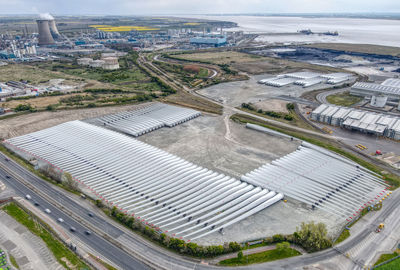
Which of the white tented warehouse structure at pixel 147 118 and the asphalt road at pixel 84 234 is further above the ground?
the white tented warehouse structure at pixel 147 118

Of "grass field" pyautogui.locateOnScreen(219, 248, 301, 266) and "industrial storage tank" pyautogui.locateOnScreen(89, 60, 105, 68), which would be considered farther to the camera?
"industrial storage tank" pyautogui.locateOnScreen(89, 60, 105, 68)

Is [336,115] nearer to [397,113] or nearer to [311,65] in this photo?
[397,113]

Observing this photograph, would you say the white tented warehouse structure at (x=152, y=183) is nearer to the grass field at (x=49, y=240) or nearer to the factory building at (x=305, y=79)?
the grass field at (x=49, y=240)

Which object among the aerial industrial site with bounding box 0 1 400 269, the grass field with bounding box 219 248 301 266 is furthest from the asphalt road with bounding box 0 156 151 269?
the grass field with bounding box 219 248 301 266

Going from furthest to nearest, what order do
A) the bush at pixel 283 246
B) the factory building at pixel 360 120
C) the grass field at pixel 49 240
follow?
1. the factory building at pixel 360 120
2. the bush at pixel 283 246
3. the grass field at pixel 49 240

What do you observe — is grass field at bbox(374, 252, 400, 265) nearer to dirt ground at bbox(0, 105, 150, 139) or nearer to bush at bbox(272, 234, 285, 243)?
bush at bbox(272, 234, 285, 243)

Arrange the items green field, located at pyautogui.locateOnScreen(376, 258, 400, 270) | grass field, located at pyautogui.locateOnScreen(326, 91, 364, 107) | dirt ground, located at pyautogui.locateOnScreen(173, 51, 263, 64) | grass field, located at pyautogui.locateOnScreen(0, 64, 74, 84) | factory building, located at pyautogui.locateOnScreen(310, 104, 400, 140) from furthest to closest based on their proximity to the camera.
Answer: dirt ground, located at pyautogui.locateOnScreen(173, 51, 263, 64) → grass field, located at pyautogui.locateOnScreen(0, 64, 74, 84) → grass field, located at pyautogui.locateOnScreen(326, 91, 364, 107) → factory building, located at pyautogui.locateOnScreen(310, 104, 400, 140) → green field, located at pyautogui.locateOnScreen(376, 258, 400, 270)

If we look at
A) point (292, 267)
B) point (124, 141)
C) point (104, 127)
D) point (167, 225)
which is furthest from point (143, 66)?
point (292, 267)

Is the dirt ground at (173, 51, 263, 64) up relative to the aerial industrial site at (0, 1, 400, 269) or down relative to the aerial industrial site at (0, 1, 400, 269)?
up

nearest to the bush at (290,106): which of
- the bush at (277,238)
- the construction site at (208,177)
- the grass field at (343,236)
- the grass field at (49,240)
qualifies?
the construction site at (208,177)
